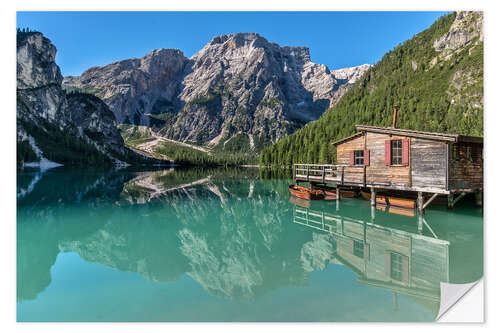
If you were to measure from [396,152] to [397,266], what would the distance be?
1282 centimetres

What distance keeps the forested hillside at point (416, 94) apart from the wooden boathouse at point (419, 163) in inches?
2118

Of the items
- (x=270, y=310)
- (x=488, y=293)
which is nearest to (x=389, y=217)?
(x=488, y=293)

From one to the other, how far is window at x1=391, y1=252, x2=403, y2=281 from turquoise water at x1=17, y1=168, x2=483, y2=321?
0.04 m

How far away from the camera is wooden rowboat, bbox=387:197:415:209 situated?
19781 mm

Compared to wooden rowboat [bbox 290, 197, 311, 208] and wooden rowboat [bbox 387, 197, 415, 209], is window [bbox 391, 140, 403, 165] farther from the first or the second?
wooden rowboat [bbox 290, 197, 311, 208]

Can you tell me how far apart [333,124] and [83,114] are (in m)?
176

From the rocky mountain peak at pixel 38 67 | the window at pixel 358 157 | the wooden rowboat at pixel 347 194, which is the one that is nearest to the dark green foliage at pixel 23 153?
the window at pixel 358 157

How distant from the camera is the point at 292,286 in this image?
27.0 feet

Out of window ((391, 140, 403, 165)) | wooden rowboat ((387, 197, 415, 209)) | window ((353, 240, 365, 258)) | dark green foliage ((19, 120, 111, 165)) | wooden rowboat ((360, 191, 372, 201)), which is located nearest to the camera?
window ((353, 240, 365, 258))

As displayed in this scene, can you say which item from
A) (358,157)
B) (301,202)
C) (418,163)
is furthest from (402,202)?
(301,202)

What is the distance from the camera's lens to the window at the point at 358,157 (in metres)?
23.4

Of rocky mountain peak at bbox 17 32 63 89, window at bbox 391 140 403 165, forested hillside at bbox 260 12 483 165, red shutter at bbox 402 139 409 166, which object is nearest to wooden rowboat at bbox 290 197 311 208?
window at bbox 391 140 403 165
